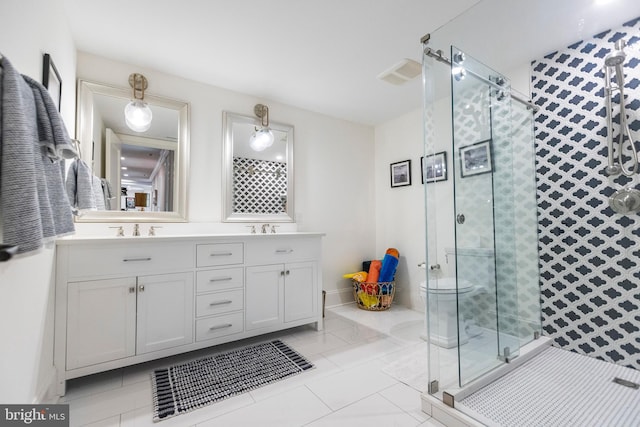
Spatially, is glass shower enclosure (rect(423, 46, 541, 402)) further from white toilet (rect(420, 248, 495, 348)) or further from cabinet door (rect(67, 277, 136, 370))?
cabinet door (rect(67, 277, 136, 370))

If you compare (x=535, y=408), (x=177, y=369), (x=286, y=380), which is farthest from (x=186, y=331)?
(x=535, y=408)

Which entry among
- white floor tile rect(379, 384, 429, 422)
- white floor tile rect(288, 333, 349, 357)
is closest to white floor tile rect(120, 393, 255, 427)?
white floor tile rect(288, 333, 349, 357)

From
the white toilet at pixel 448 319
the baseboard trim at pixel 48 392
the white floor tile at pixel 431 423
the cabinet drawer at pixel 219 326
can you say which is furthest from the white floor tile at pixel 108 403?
the white toilet at pixel 448 319

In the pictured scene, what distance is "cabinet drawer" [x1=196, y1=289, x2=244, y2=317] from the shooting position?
2029mm

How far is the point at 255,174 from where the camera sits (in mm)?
2854

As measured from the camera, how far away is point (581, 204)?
2027 millimetres

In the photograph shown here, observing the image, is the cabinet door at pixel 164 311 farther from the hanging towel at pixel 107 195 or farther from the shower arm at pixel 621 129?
the shower arm at pixel 621 129

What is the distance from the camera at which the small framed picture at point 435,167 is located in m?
1.68

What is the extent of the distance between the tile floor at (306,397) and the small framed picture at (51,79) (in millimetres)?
1638

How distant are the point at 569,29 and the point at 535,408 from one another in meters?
2.33

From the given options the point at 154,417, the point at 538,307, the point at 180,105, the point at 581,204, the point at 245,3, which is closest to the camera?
the point at 154,417

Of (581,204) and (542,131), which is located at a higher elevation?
(542,131)

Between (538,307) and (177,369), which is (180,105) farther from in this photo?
(538,307)

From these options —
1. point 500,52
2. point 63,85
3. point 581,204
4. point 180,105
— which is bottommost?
point 581,204
